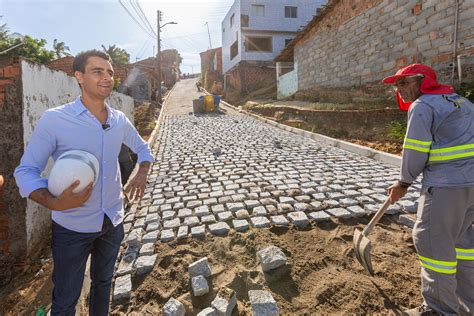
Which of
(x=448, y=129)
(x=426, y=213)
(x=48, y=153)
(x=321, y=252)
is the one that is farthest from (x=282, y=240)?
(x=48, y=153)

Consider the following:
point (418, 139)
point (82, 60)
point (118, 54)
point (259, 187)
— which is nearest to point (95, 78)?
point (82, 60)

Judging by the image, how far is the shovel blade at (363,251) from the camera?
2.60 m

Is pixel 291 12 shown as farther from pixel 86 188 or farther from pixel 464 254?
pixel 86 188

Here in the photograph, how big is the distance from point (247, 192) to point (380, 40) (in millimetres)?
10585

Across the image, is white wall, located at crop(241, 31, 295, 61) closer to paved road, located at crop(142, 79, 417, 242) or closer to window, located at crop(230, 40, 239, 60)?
window, located at crop(230, 40, 239, 60)

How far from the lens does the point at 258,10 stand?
2578 centimetres

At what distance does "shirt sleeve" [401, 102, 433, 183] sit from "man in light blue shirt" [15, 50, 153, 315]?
230 centimetres

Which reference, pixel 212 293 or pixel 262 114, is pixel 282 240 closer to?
pixel 212 293

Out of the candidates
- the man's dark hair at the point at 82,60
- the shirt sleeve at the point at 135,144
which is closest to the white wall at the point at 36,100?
the shirt sleeve at the point at 135,144

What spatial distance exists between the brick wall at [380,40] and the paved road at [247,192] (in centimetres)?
509

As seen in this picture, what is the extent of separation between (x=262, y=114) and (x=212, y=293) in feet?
48.4

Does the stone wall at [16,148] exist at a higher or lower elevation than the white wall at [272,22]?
lower

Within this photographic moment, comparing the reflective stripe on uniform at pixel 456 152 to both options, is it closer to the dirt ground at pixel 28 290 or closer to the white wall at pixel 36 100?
the dirt ground at pixel 28 290

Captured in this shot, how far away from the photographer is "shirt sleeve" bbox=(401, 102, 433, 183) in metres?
2.10
